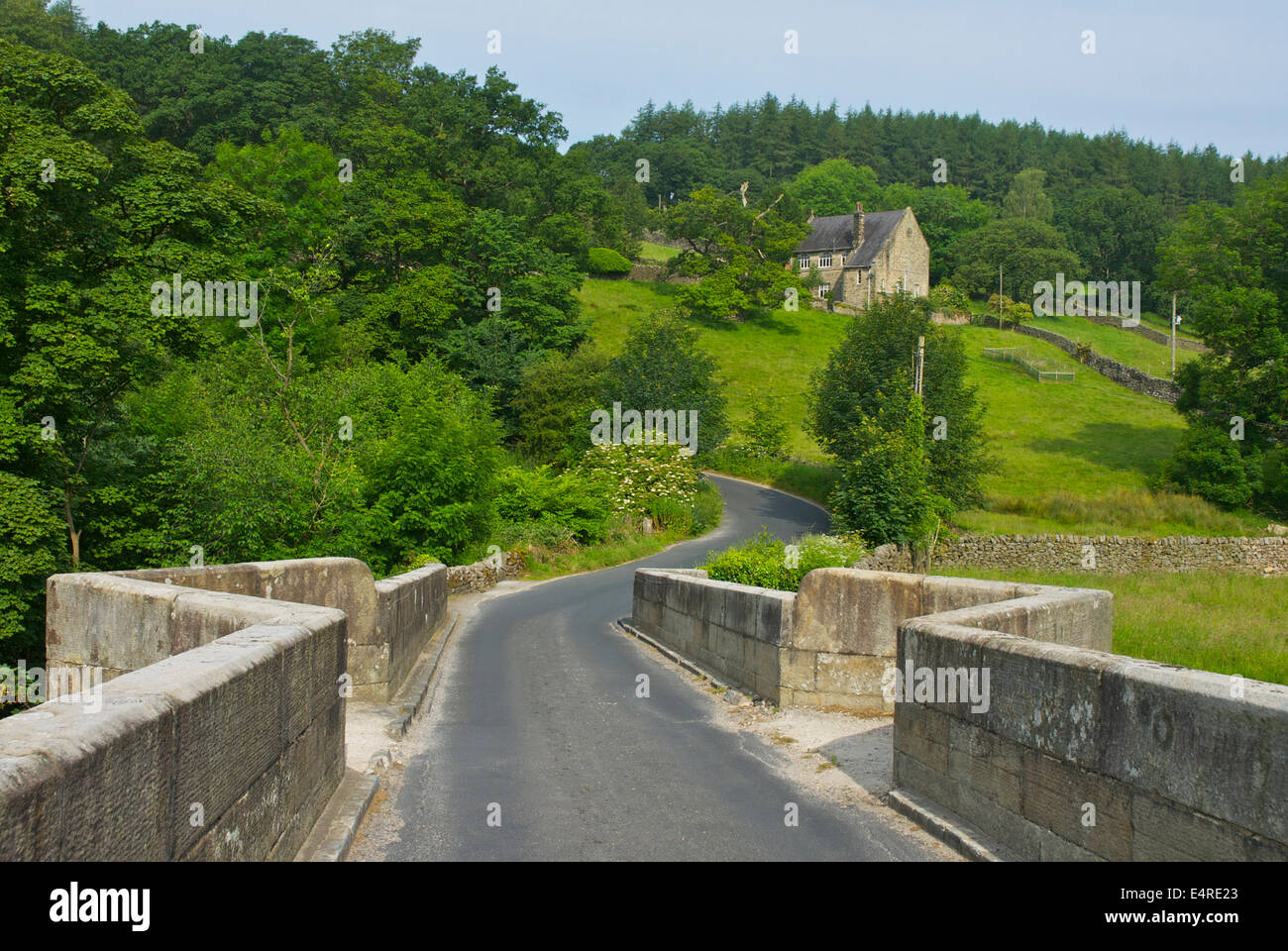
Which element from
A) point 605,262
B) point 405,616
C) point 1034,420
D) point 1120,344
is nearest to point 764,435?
point 1034,420

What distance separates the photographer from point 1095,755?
16.3ft

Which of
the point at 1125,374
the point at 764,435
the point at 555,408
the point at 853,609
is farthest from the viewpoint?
the point at 1125,374

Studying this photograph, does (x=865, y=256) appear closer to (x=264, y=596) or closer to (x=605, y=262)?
(x=605, y=262)

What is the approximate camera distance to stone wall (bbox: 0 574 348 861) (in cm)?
290

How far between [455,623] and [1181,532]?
29033mm

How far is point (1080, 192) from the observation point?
120 metres

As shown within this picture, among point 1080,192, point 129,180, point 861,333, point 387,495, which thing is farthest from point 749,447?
point 1080,192

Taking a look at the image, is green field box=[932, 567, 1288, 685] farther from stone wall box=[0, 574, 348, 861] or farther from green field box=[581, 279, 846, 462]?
green field box=[581, 279, 846, 462]

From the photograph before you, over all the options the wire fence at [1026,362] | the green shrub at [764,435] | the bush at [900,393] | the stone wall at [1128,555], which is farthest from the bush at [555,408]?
the wire fence at [1026,362]

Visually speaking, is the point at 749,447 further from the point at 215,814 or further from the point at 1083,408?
the point at 215,814

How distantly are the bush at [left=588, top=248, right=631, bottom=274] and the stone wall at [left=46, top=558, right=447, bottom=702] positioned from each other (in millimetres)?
72104

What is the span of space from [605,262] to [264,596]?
7593 centimetres

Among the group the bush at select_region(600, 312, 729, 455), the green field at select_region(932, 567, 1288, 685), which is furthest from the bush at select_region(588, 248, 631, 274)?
the green field at select_region(932, 567, 1288, 685)

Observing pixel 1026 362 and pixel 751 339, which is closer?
pixel 1026 362
